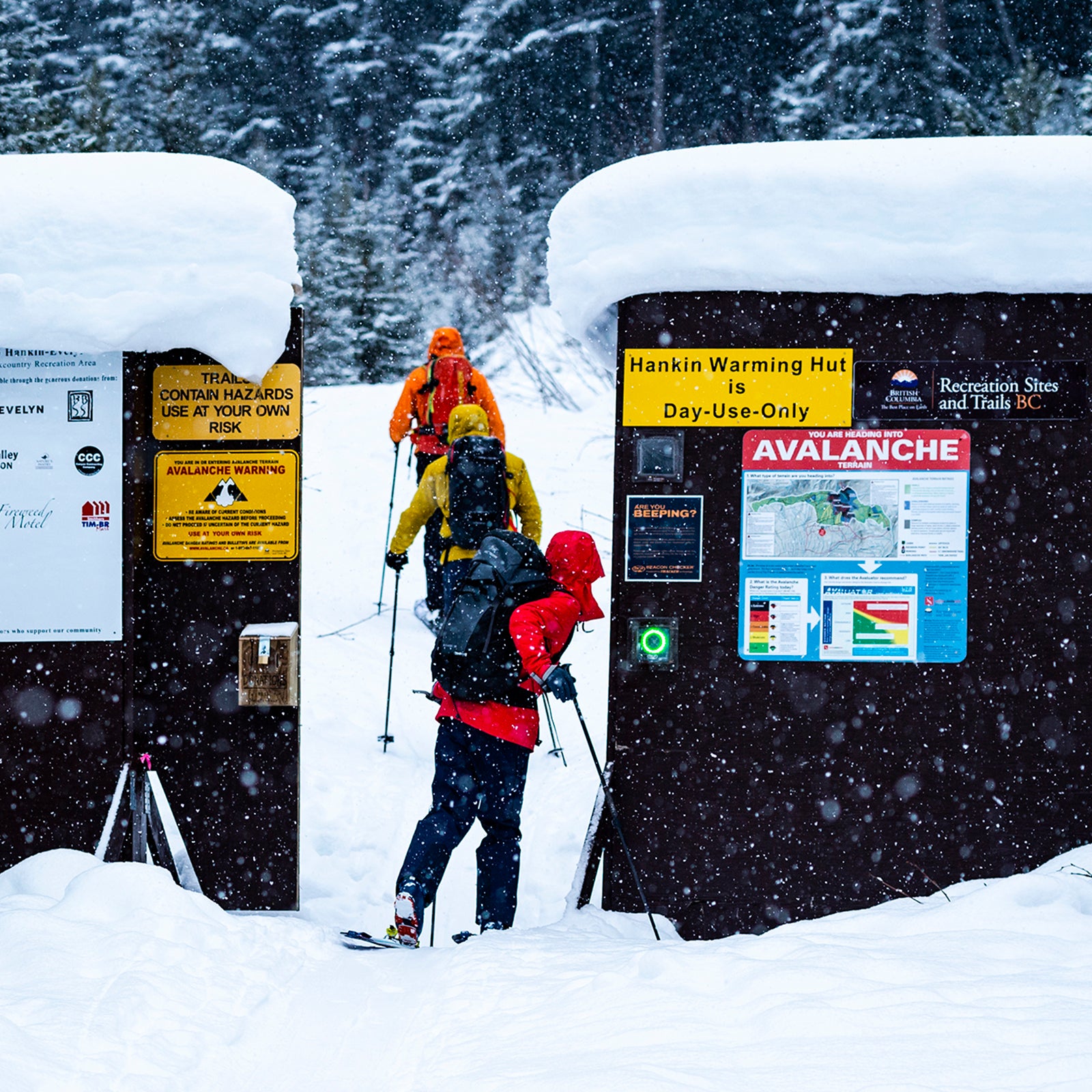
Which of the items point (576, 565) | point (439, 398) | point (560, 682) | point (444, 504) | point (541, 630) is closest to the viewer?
point (560, 682)

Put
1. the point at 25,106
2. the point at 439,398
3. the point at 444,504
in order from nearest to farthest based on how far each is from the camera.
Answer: the point at 444,504 → the point at 439,398 → the point at 25,106

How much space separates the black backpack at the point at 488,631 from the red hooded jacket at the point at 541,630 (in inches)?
1.8

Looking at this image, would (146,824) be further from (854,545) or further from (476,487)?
(854,545)

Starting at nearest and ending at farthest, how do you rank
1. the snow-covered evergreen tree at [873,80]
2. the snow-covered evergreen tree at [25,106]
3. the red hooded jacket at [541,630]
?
the red hooded jacket at [541,630] → the snow-covered evergreen tree at [873,80] → the snow-covered evergreen tree at [25,106]

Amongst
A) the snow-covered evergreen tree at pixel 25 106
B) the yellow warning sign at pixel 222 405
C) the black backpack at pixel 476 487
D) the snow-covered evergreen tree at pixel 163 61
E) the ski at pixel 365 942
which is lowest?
the ski at pixel 365 942

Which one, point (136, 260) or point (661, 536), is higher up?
point (136, 260)

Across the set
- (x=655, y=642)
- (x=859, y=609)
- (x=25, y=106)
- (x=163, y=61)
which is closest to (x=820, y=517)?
(x=859, y=609)

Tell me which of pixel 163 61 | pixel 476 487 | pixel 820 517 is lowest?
pixel 820 517

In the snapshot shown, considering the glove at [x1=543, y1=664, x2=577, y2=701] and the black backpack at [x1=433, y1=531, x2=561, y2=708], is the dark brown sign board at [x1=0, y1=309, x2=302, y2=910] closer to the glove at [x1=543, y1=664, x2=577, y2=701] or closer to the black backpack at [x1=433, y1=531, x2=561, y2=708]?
the black backpack at [x1=433, y1=531, x2=561, y2=708]

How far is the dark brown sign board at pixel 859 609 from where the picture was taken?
4.73 metres

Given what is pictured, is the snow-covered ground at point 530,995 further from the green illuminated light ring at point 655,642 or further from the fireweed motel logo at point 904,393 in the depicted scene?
the fireweed motel logo at point 904,393

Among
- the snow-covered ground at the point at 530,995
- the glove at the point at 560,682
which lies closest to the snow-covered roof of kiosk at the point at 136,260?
the glove at the point at 560,682

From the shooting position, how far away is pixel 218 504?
500 cm

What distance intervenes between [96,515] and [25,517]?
31 cm
